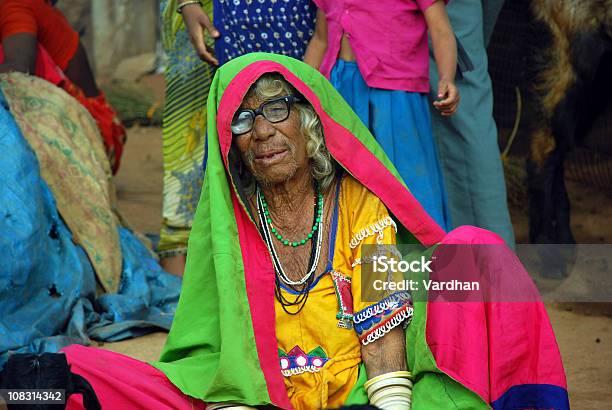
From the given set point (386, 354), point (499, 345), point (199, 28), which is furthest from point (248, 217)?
point (199, 28)

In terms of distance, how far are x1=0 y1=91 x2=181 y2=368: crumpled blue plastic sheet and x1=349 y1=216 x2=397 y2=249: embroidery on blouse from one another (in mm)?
1902

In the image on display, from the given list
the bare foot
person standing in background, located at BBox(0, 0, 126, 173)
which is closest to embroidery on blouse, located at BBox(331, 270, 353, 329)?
the bare foot

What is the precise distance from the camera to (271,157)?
3512mm

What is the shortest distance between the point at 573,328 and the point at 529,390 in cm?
214

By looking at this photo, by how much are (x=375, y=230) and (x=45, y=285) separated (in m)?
2.26

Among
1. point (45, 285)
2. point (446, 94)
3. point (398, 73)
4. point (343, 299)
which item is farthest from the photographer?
point (45, 285)

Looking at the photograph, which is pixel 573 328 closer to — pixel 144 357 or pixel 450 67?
pixel 450 67

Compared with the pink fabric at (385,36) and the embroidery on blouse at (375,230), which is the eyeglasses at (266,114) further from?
the pink fabric at (385,36)

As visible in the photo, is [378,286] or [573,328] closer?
[378,286]

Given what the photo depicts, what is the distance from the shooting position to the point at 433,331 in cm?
328

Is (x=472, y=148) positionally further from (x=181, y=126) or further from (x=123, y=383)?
(x=123, y=383)

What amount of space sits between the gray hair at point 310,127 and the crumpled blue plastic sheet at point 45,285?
5.94 ft

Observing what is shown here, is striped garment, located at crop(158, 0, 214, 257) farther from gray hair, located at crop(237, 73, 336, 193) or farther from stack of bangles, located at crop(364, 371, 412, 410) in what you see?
stack of bangles, located at crop(364, 371, 412, 410)

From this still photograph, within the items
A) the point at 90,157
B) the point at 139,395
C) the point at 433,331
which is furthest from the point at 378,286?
the point at 90,157
